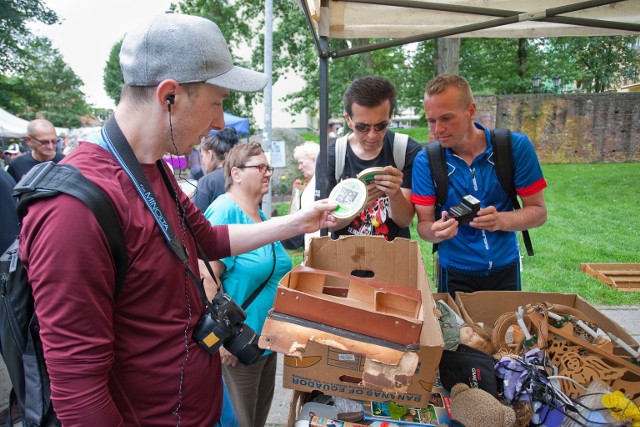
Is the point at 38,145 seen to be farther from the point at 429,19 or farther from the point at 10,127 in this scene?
the point at 10,127

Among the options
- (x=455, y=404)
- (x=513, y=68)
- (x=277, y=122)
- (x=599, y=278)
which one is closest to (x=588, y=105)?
(x=513, y=68)

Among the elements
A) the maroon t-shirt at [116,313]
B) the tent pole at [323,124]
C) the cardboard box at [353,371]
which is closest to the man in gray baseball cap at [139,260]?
the maroon t-shirt at [116,313]

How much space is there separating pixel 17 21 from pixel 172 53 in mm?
22153

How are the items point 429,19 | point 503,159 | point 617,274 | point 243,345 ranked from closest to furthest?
point 243,345 → point 503,159 → point 429,19 → point 617,274

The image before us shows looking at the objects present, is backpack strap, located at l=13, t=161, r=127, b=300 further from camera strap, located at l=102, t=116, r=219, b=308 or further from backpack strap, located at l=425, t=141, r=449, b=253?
backpack strap, located at l=425, t=141, r=449, b=253

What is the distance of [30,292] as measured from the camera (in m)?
1.22

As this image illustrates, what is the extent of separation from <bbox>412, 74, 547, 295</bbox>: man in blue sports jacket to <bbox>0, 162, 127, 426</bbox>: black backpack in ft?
5.91

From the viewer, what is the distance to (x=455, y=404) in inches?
62.7

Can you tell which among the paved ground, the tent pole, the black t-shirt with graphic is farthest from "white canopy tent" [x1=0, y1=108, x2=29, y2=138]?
the black t-shirt with graphic

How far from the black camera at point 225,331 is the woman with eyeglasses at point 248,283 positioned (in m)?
0.52

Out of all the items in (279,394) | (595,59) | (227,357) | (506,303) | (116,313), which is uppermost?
(595,59)

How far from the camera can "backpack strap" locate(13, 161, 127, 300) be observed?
1.09m

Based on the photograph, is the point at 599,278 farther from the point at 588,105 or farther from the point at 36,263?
the point at 588,105

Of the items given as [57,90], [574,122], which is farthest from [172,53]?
[57,90]
